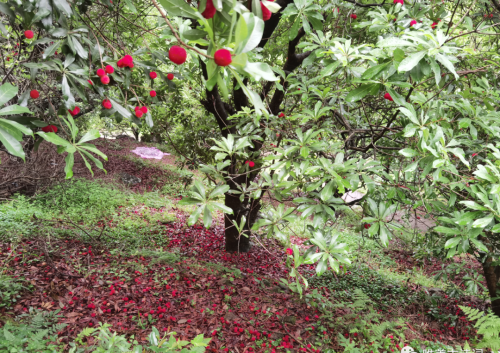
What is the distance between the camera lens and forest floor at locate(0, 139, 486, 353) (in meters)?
2.86

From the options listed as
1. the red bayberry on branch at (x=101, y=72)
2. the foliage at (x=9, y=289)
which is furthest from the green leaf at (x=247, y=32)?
the foliage at (x=9, y=289)

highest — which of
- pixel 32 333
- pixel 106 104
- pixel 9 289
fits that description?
pixel 106 104

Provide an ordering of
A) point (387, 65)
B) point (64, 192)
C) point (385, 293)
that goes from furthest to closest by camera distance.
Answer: point (64, 192)
point (385, 293)
point (387, 65)

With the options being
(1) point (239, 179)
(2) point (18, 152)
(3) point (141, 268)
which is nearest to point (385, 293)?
(1) point (239, 179)

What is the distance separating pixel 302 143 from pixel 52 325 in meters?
2.86

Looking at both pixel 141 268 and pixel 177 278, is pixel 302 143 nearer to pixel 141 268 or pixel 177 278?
pixel 177 278

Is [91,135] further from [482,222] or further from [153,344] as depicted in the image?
[482,222]

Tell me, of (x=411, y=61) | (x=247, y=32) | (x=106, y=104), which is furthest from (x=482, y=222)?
(x=106, y=104)

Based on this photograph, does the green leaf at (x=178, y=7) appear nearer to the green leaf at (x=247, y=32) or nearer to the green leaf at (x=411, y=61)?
the green leaf at (x=247, y=32)

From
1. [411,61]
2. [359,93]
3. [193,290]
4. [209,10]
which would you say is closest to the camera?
[209,10]

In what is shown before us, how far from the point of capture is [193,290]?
352 cm

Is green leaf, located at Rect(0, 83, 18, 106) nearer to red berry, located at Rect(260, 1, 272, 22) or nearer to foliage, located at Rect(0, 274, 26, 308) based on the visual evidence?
red berry, located at Rect(260, 1, 272, 22)

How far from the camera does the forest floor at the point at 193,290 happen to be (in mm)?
2857

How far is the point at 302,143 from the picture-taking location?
75.1 inches
